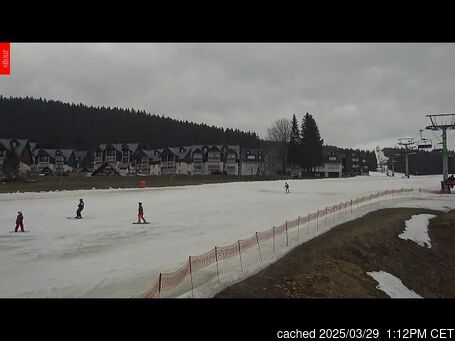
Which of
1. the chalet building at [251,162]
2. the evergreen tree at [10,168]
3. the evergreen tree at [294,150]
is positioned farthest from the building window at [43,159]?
the evergreen tree at [294,150]

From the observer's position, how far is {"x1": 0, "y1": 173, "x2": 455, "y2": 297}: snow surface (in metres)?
13.8

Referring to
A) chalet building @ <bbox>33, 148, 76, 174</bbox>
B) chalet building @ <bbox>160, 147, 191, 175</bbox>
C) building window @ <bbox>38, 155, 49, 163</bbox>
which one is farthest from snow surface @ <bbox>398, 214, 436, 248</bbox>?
building window @ <bbox>38, 155, 49, 163</bbox>

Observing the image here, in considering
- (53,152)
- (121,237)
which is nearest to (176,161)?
(53,152)

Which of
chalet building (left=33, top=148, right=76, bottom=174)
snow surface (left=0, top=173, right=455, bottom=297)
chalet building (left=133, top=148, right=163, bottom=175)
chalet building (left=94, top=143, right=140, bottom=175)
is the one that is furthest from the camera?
chalet building (left=133, top=148, right=163, bottom=175)

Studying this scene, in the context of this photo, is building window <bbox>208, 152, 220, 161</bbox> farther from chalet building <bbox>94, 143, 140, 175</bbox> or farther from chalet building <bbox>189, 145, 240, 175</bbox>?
chalet building <bbox>94, 143, 140, 175</bbox>

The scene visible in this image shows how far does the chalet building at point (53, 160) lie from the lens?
11055cm

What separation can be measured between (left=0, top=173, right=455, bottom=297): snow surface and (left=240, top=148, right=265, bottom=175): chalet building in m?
69.1

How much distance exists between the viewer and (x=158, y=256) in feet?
58.4

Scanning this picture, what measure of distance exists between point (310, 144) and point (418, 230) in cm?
7380

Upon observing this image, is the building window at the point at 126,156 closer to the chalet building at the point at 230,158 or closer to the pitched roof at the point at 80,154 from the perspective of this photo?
the pitched roof at the point at 80,154

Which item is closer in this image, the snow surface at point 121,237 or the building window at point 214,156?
the snow surface at point 121,237

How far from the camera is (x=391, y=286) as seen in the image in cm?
1781

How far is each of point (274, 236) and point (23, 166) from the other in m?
79.2

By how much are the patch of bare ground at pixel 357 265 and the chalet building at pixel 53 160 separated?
10097 cm
